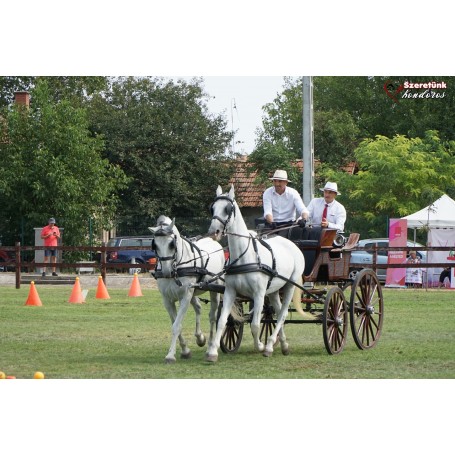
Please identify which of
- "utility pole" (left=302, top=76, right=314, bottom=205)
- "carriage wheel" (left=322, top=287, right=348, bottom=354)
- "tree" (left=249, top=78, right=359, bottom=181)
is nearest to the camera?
"carriage wheel" (left=322, top=287, right=348, bottom=354)

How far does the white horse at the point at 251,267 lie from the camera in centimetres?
1030

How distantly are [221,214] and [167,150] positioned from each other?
1133 inches

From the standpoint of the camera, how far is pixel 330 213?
12516 millimetres

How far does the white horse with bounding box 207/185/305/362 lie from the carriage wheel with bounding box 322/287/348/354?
19.5 inches

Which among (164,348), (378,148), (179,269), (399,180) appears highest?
(378,148)

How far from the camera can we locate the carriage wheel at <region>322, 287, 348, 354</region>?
11.5m

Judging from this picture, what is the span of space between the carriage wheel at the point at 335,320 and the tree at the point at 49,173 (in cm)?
2113

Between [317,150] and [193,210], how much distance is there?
572 centimetres

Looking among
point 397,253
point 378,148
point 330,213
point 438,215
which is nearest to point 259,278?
point 330,213

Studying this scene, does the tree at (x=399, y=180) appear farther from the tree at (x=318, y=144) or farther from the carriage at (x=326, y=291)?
the carriage at (x=326, y=291)

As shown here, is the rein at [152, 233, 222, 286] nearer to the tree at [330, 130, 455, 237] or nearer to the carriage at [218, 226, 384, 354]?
the carriage at [218, 226, 384, 354]

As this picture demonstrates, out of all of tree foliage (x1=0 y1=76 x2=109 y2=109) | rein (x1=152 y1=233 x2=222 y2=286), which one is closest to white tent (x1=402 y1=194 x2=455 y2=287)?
rein (x1=152 y1=233 x2=222 y2=286)

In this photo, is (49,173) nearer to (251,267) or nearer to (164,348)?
(164,348)

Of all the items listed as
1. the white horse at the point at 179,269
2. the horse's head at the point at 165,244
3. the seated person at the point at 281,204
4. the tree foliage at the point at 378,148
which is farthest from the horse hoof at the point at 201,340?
the tree foliage at the point at 378,148
